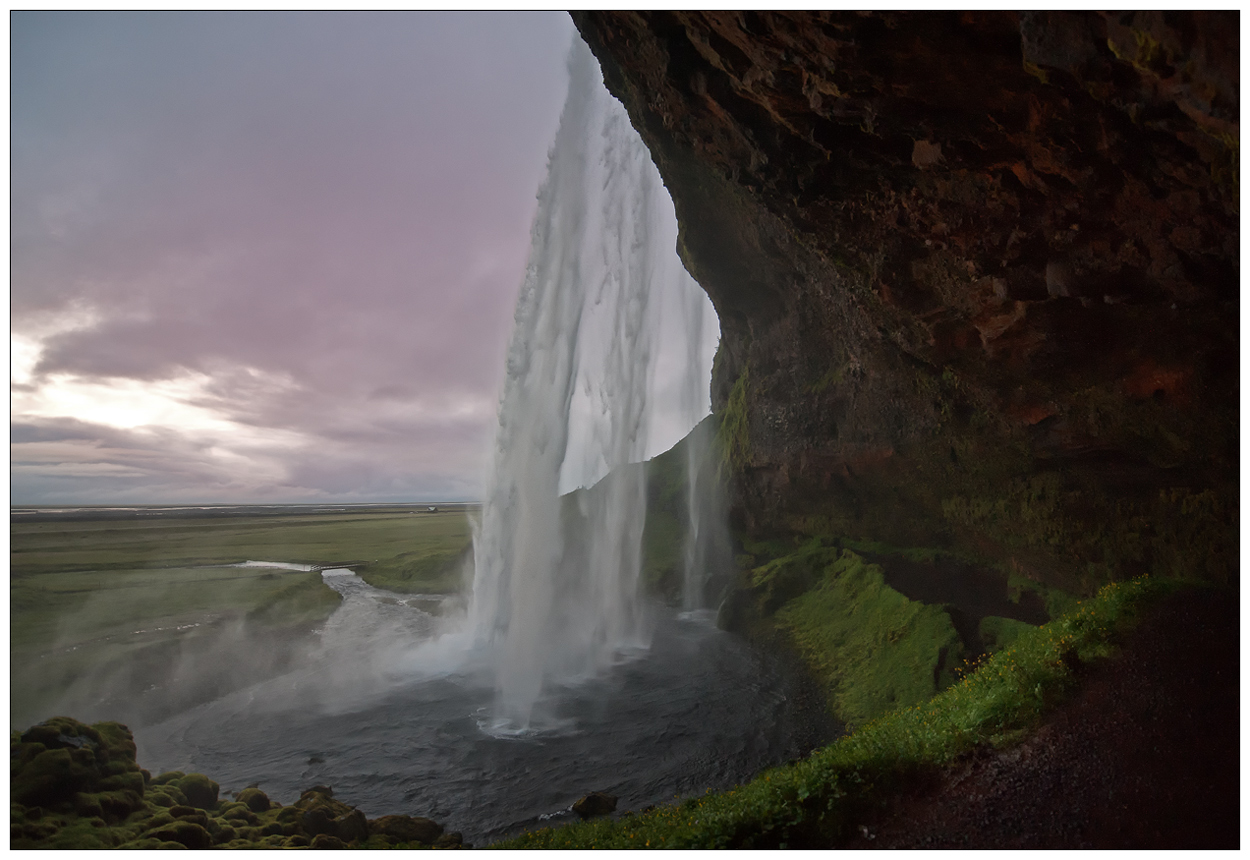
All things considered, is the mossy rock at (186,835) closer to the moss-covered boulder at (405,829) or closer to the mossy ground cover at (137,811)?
the mossy ground cover at (137,811)

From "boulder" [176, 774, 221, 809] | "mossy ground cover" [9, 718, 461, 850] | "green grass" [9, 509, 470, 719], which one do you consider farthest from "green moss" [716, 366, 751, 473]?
"boulder" [176, 774, 221, 809]

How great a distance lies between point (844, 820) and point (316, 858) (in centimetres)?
741

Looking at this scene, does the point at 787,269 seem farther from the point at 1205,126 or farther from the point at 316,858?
the point at 316,858

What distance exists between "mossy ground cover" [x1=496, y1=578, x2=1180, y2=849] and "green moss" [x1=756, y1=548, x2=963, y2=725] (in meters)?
4.54

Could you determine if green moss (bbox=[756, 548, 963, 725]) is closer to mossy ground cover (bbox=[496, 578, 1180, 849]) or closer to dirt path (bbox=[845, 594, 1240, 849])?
mossy ground cover (bbox=[496, 578, 1180, 849])

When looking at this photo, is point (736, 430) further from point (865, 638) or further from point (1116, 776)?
point (1116, 776)

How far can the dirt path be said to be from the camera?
6.54 meters

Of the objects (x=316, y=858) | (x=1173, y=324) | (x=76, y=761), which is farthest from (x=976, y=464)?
(x=76, y=761)

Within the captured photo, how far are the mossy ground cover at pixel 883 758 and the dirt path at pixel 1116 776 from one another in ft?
0.99

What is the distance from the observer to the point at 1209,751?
7145 millimetres

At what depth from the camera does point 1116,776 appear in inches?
279

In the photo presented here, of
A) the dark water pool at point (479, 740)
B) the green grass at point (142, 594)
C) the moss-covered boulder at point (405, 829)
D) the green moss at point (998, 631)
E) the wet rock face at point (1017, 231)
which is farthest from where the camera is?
the green grass at point (142, 594)

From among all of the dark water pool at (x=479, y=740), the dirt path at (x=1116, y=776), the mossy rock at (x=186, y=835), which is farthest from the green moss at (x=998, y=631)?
the mossy rock at (x=186, y=835)

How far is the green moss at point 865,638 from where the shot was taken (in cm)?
1529
